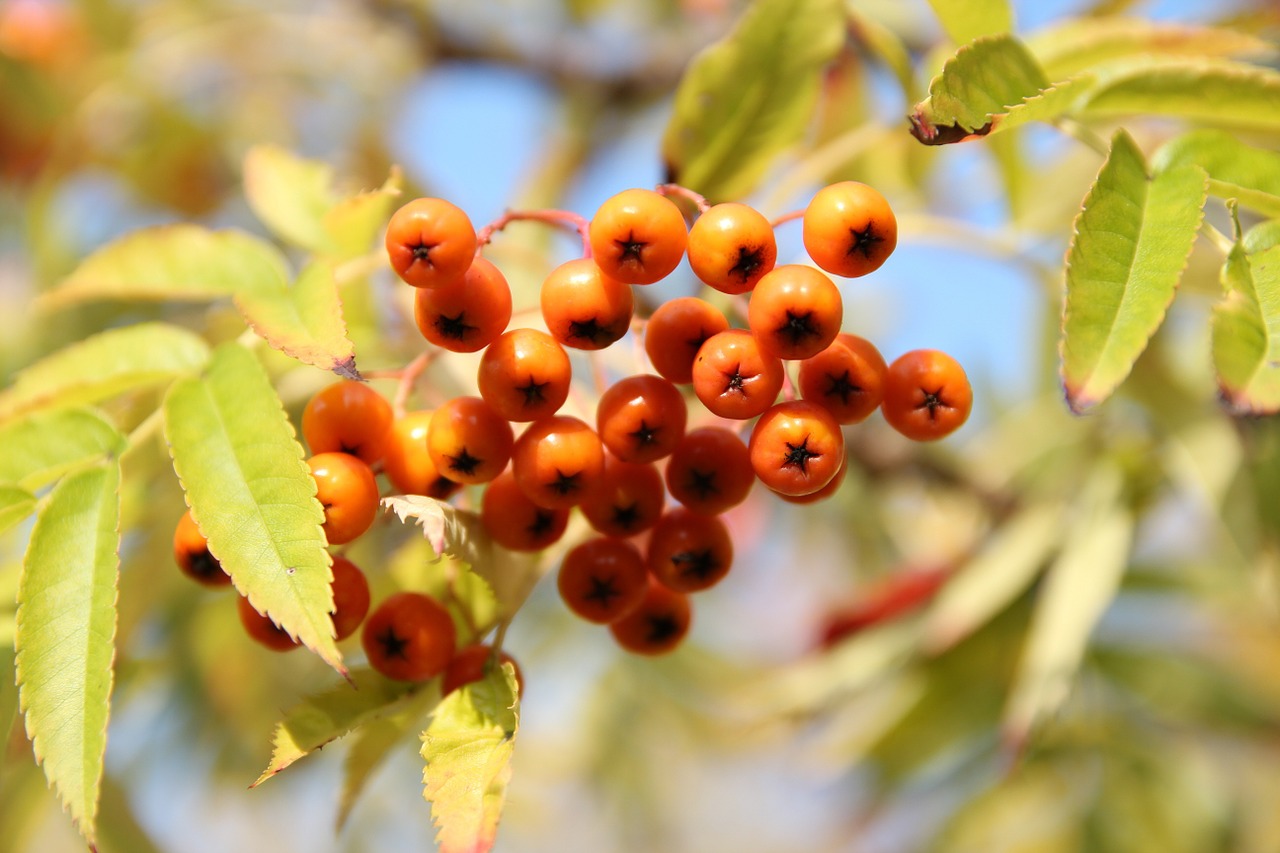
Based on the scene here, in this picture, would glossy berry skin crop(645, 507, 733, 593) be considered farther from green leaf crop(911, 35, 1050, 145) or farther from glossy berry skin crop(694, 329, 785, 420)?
green leaf crop(911, 35, 1050, 145)

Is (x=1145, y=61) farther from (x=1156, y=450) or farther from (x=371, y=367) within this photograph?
(x=371, y=367)

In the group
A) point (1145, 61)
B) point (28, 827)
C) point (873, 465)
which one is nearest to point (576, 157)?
point (873, 465)

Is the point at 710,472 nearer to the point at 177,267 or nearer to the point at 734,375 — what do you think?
the point at 734,375

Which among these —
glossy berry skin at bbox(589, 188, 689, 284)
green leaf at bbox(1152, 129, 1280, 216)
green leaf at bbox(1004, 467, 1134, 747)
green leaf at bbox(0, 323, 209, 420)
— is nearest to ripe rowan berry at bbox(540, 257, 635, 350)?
glossy berry skin at bbox(589, 188, 689, 284)

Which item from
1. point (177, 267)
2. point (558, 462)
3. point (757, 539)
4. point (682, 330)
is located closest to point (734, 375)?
point (682, 330)

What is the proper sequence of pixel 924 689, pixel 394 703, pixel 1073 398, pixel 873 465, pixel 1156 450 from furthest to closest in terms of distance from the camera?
pixel 873 465 → pixel 924 689 → pixel 1156 450 → pixel 394 703 → pixel 1073 398

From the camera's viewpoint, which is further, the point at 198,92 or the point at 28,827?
the point at 198,92
